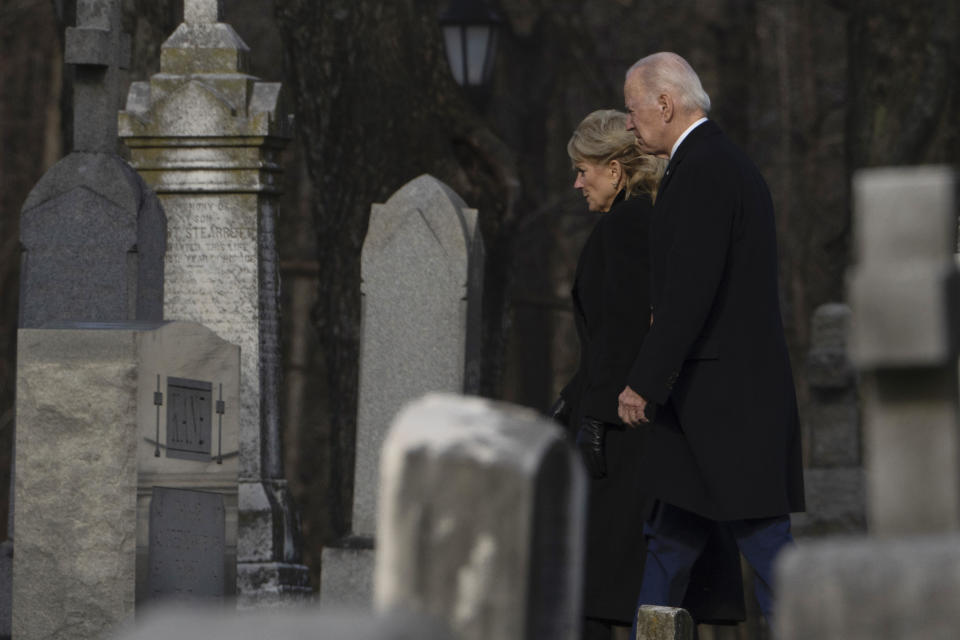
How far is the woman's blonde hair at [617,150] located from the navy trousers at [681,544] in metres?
1.13

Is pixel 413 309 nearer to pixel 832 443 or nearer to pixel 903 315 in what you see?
pixel 832 443

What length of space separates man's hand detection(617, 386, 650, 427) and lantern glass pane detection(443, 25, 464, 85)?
857 centimetres

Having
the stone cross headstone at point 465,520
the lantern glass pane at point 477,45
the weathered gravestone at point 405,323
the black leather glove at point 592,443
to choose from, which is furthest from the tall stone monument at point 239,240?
the stone cross headstone at point 465,520

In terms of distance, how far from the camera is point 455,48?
14.5m

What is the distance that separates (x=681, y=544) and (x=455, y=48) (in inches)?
339

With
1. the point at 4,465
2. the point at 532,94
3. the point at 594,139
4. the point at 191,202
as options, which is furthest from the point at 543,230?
the point at 594,139

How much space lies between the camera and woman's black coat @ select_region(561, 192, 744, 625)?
6.78 m

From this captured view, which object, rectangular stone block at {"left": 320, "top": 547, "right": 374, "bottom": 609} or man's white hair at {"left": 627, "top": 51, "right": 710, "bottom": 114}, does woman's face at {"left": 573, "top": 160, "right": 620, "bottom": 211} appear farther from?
rectangular stone block at {"left": 320, "top": 547, "right": 374, "bottom": 609}

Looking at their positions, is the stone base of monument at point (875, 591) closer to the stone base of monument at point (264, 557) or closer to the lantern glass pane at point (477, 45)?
the stone base of monument at point (264, 557)

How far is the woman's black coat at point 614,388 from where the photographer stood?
678cm

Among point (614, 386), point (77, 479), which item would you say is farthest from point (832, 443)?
point (77, 479)

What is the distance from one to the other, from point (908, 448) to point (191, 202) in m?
7.75

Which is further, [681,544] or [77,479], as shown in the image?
[77,479]

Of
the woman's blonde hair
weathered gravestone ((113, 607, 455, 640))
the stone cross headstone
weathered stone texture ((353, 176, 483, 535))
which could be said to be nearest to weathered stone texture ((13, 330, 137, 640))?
the woman's blonde hair
